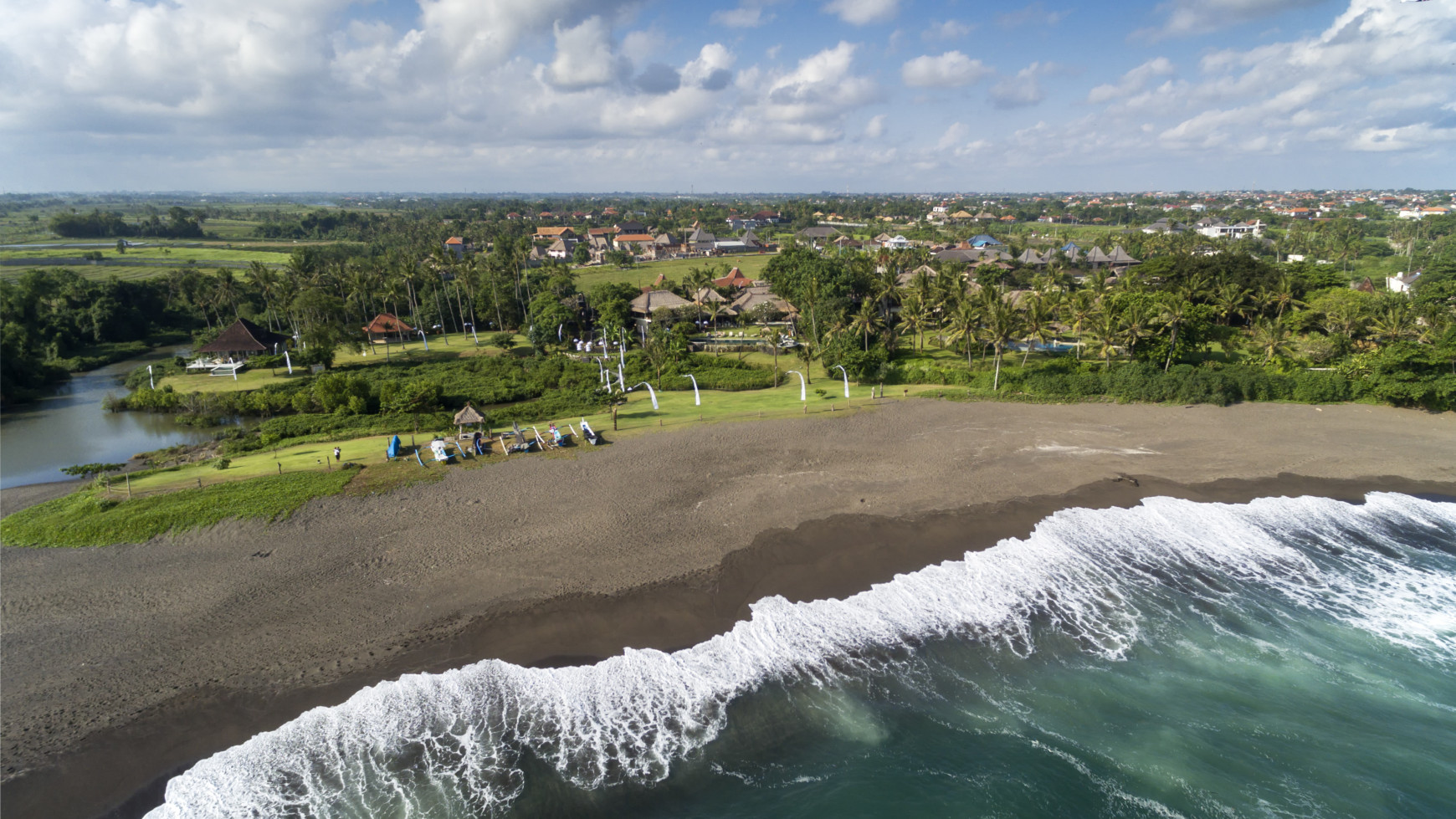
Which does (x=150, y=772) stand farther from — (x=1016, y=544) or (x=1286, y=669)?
(x=1286, y=669)

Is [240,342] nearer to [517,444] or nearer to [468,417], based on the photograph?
[468,417]

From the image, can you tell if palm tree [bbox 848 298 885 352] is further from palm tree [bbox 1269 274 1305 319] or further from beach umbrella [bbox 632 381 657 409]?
palm tree [bbox 1269 274 1305 319]

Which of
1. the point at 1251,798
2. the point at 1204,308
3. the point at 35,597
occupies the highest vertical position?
the point at 1204,308

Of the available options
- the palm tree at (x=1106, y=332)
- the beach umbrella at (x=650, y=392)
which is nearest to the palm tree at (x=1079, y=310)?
the palm tree at (x=1106, y=332)

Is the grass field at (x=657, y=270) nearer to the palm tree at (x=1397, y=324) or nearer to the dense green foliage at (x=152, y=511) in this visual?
the dense green foliage at (x=152, y=511)

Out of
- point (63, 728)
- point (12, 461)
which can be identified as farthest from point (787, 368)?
point (12, 461)

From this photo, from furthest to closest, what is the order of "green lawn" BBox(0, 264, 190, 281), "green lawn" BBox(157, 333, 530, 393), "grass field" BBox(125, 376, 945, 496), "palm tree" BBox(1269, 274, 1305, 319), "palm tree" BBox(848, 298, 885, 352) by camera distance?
"green lawn" BBox(0, 264, 190, 281)
"palm tree" BBox(1269, 274, 1305, 319)
"palm tree" BBox(848, 298, 885, 352)
"green lawn" BBox(157, 333, 530, 393)
"grass field" BBox(125, 376, 945, 496)

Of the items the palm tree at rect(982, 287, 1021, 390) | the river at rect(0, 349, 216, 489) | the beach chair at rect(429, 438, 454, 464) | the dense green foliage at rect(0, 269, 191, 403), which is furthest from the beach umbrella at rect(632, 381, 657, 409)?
the dense green foliage at rect(0, 269, 191, 403)
